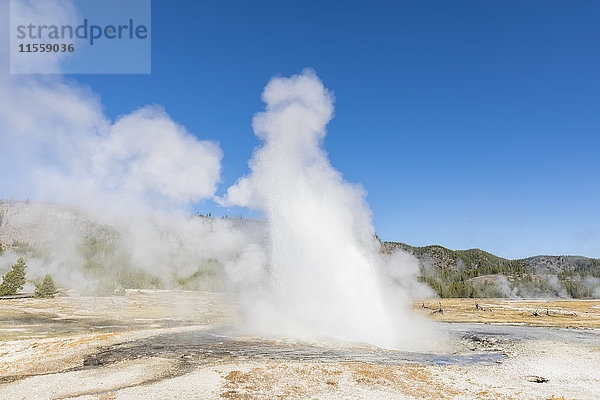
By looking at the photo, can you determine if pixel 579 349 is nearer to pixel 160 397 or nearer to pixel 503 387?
pixel 503 387

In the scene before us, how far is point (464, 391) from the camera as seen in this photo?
22109 millimetres

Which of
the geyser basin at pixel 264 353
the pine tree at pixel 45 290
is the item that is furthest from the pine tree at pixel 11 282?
the geyser basin at pixel 264 353

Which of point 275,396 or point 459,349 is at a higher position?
point 275,396

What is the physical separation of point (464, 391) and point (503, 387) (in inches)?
134

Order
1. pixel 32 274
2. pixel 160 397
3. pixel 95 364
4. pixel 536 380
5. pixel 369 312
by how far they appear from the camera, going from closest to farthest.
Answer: pixel 160 397 → pixel 536 380 → pixel 95 364 → pixel 369 312 → pixel 32 274

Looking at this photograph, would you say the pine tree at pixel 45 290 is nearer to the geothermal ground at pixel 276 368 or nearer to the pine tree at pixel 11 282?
the pine tree at pixel 11 282

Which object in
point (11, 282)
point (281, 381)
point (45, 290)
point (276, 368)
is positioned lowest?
point (45, 290)

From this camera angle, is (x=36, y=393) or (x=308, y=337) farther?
(x=308, y=337)

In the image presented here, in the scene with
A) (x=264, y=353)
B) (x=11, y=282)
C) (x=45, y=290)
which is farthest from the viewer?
(x=11, y=282)

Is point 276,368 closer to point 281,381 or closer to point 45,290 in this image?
point 281,381

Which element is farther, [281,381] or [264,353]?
[264,353]

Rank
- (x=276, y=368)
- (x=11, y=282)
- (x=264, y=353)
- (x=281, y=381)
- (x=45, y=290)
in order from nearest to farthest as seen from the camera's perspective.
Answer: (x=281, y=381) → (x=276, y=368) → (x=264, y=353) → (x=45, y=290) → (x=11, y=282)

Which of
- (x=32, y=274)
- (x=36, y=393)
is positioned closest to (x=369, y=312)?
(x=36, y=393)

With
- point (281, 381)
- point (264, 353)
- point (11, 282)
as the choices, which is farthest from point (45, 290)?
point (281, 381)
